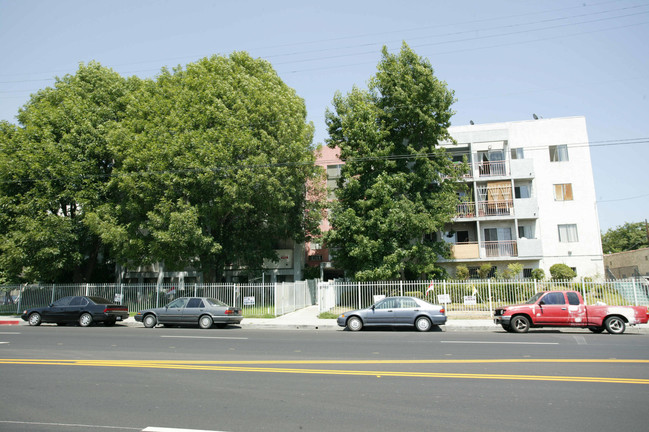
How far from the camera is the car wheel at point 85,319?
20047 mm

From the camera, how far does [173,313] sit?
19156 mm

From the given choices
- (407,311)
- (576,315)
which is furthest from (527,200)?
(407,311)

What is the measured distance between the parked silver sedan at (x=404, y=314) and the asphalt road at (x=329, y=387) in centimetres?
436

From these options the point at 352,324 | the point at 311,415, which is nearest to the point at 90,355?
the point at 311,415

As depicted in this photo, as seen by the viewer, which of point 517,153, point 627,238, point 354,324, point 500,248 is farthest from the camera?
point 627,238

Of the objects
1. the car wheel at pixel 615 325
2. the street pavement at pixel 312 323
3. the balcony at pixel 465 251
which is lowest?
the street pavement at pixel 312 323

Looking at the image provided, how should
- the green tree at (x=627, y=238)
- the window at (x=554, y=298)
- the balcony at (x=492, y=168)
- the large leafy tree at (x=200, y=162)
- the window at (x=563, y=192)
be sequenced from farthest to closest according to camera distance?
the green tree at (x=627, y=238) → the window at (x=563, y=192) → the balcony at (x=492, y=168) → the large leafy tree at (x=200, y=162) → the window at (x=554, y=298)

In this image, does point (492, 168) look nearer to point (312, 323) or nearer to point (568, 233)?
point (568, 233)

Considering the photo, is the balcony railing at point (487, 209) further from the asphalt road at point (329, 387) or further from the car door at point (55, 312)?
the car door at point (55, 312)

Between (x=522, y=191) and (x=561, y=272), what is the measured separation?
267 inches

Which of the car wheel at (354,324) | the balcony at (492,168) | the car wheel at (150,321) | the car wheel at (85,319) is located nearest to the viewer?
the car wheel at (354,324)

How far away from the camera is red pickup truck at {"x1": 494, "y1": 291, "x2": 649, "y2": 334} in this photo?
599 inches

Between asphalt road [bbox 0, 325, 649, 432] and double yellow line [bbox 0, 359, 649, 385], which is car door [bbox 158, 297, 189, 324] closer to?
asphalt road [bbox 0, 325, 649, 432]

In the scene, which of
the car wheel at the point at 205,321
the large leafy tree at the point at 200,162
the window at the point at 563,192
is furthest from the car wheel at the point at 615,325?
the window at the point at 563,192
